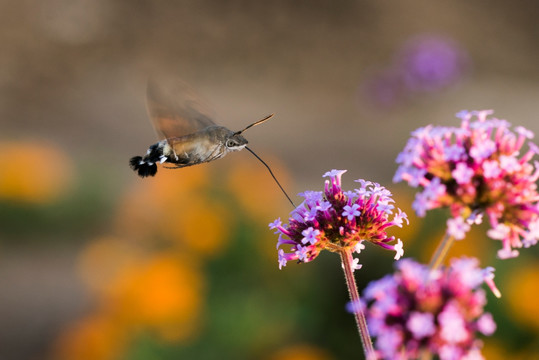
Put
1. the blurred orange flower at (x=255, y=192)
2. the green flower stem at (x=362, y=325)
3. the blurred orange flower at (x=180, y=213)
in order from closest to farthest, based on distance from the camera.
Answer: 1. the green flower stem at (x=362, y=325)
2. the blurred orange flower at (x=180, y=213)
3. the blurred orange flower at (x=255, y=192)

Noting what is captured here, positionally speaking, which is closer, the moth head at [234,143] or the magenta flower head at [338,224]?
the magenta flower head at [338,224]

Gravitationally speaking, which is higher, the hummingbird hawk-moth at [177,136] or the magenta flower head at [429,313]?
the hummingbird hawk-moth at [177,136]

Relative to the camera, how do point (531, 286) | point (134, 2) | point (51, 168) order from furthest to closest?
point (134, 2)
point (51, 168)
point (531, 286)

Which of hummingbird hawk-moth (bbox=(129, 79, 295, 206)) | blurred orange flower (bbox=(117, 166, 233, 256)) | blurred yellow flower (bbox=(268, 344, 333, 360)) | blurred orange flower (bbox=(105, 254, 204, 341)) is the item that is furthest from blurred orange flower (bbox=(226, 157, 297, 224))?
hummingbird hawk-moth (bbox=(129, 79, 295, 206))

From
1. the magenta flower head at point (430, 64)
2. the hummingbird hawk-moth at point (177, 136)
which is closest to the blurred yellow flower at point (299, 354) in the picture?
the hummingbird hawk-moth at point (177, 136)

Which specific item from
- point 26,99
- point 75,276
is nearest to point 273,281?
point 75,276

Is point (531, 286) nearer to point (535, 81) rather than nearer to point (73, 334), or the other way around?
point (73, 334)

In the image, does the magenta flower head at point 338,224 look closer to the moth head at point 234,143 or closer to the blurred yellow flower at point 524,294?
the moth head at point 234,143
